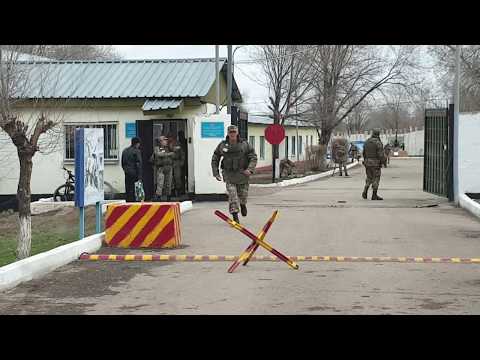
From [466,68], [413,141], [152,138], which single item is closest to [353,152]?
[466,68]

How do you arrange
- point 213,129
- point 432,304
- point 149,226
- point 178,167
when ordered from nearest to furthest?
point 432,304 → point 149,226 → point 213,129 → point 178,167

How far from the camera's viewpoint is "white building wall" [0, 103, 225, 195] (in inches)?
938

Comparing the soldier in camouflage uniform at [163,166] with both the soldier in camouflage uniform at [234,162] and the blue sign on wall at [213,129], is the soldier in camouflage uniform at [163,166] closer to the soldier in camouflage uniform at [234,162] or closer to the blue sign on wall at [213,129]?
the blue sign on wall at [213,129]

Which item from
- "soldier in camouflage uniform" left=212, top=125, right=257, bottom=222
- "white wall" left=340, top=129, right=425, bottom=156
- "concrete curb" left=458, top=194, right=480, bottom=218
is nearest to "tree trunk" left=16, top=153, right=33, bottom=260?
"soldier in camouflage uniform" left=212, top=125, right=257, bottom=222

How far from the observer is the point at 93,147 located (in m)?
13.0

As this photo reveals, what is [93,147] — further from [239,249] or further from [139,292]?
[139,292]

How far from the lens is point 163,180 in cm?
2130

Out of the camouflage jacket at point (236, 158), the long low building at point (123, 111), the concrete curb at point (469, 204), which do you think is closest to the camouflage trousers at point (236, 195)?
the camouflage jacket at point (236, 158)

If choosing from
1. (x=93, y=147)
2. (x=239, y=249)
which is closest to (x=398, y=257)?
(x=239, y=249)

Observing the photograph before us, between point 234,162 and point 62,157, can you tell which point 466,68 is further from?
point 234,162

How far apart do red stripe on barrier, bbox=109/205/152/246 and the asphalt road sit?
12.6 inches

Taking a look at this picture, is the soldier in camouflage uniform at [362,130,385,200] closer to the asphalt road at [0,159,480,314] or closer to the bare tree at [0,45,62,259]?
the asphalt road at [0,159,480,314]

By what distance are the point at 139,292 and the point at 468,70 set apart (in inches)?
1186

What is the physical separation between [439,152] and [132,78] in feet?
30.4
